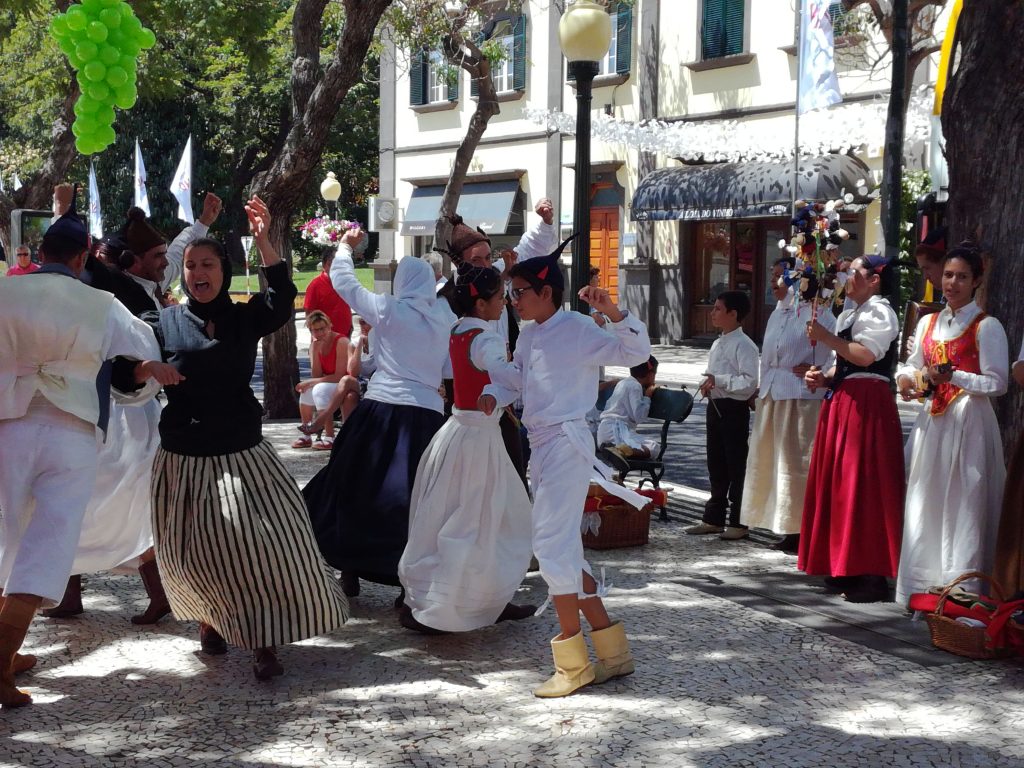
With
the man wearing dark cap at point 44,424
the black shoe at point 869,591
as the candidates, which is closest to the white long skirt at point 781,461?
the black shoe at point 869,591

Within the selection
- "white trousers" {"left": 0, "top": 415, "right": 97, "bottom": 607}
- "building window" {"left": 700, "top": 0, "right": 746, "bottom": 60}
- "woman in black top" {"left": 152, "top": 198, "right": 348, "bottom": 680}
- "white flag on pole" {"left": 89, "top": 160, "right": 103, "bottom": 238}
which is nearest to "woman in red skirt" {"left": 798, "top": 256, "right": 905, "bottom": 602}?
"woman in black top" {"left": 152, "top": 198, "right": 348, "bottom": 680}

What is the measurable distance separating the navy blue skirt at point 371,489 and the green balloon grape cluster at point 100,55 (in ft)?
7.30

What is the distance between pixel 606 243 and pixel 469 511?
22.9 meters

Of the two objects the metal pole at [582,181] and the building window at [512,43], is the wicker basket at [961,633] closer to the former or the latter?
the metal pole at [582,181]

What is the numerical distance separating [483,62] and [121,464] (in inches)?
548

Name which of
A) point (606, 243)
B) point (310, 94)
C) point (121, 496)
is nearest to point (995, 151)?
point (121, 496)

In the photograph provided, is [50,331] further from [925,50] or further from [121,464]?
[925,50]

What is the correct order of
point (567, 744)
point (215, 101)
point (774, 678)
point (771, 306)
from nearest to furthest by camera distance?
point (567, 744), point (774, 678), point (771, 306), point (215, 101)

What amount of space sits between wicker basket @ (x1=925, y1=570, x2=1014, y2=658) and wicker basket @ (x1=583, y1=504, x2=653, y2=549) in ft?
8.22

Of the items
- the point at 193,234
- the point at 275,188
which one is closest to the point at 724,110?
the point at 275,188

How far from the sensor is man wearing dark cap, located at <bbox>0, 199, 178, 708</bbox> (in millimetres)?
5082

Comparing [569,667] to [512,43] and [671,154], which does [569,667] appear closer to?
[671,154]

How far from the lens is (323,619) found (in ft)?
17.8

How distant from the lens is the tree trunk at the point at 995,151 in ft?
22.7
